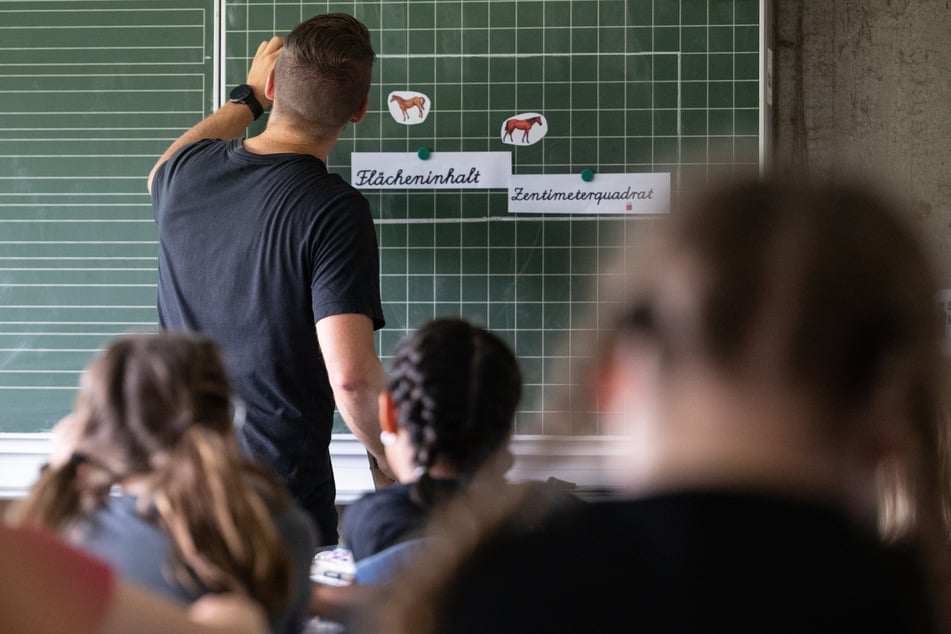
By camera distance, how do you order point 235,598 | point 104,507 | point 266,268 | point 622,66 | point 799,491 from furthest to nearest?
point 622,66, point 266,268, point 104,507, point 235,598, point 799,491

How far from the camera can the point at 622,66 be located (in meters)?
2.78

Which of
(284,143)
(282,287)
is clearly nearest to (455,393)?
(282,287)

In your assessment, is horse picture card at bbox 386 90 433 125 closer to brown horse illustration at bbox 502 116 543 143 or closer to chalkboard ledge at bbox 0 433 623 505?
brown horse illustration at bbox 502 116 543 143

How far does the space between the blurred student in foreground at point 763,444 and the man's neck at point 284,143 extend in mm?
1701

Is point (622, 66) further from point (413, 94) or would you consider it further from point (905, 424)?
point (905, 424)

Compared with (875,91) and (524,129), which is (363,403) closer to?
(524,129)

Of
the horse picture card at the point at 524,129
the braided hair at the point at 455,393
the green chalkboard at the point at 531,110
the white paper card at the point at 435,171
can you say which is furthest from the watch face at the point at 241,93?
the braided hair at the point at 455,393

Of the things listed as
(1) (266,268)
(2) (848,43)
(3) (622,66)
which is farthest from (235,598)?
(2) (848,43)

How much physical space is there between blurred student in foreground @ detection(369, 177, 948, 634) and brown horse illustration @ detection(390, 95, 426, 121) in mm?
2246

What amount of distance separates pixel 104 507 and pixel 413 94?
1.71 m

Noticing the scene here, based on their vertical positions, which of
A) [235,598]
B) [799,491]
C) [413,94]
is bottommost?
[235,598]

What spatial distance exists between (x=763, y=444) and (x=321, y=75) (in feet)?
→ 5.80

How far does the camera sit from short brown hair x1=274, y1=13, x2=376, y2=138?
223 centimetres

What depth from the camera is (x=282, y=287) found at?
84.1 inches
